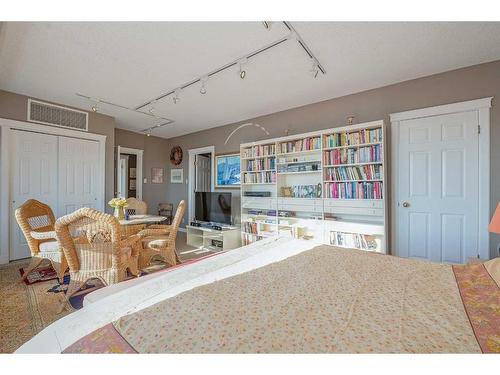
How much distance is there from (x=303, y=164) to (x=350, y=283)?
2691 millimetres

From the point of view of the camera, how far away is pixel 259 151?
4.18m

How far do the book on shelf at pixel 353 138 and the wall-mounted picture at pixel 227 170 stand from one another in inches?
77.5

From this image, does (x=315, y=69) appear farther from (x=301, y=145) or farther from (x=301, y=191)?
(x=301, y=191)

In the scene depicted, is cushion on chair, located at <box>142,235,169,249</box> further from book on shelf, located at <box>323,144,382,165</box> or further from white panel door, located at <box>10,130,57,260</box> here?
book on shelf, located at <box>323,144,382,165</box>

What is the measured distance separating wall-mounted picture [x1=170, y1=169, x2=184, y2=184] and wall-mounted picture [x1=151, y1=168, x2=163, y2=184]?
0.90 feet

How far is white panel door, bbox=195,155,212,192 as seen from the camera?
578cm

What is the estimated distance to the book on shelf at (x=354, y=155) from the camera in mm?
2996

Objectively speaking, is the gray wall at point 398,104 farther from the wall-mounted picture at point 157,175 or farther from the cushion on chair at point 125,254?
the cushion on chair at point 125,254

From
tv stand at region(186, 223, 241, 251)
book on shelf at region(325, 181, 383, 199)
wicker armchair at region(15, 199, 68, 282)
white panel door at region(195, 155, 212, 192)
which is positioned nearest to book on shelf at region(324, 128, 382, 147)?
book on shelf at region(325, 181, 383, 199)

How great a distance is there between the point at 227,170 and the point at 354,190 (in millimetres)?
2615

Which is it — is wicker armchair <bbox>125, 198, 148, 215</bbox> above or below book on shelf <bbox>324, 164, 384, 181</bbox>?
below

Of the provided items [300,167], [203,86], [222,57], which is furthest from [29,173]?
[300,167]

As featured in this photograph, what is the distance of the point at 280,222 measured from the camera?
3871 millimetres
